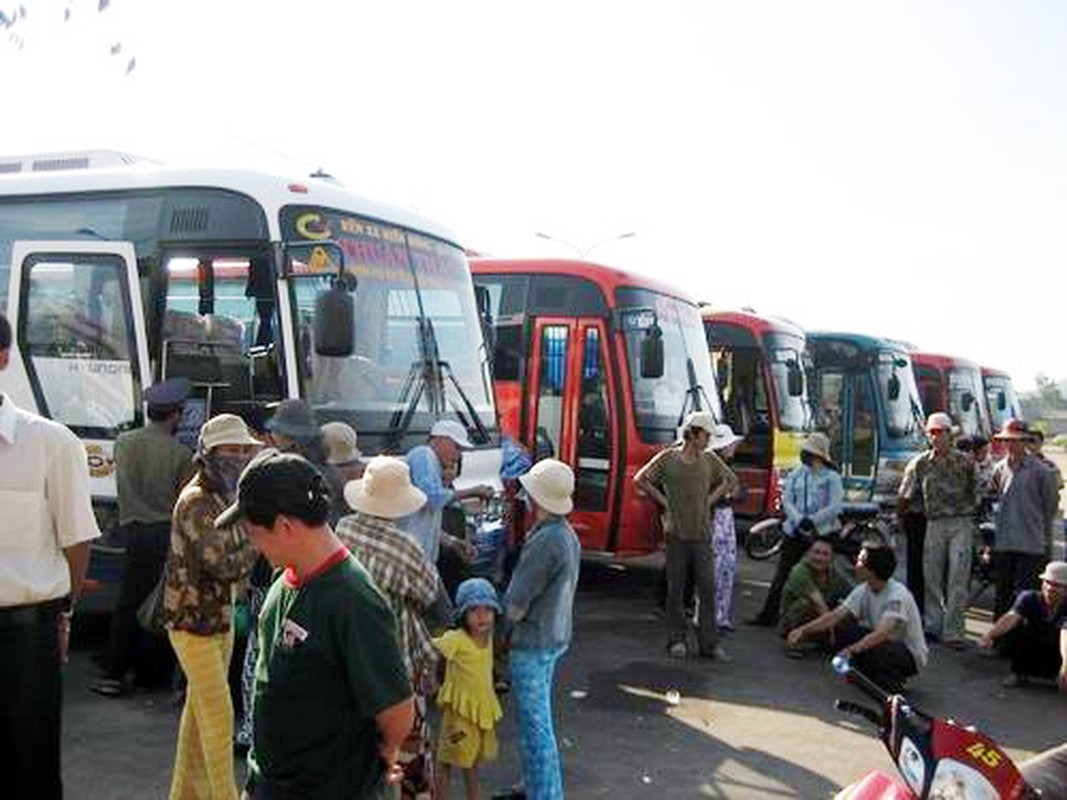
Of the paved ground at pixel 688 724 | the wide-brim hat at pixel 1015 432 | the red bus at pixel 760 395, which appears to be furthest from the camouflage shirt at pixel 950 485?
the red bus at pixel 760 395

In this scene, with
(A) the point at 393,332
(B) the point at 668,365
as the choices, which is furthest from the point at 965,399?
(A) the point at 393,332

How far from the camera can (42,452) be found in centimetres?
378

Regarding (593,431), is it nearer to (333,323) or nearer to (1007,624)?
(1007,624)

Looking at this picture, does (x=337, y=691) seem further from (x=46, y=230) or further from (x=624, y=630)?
(x=624, y=630)

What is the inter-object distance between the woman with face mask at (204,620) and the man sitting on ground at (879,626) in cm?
438

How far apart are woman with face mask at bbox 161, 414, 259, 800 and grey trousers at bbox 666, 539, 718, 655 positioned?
430 cm

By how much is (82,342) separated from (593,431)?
486 cm

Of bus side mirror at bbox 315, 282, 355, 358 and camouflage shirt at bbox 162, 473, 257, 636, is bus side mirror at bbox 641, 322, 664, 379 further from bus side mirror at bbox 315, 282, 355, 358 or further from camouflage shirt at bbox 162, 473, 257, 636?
camouflage shirt at bbox 162, 473, 257, 636

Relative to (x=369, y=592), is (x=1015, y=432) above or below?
below

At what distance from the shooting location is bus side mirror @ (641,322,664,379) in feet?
33.1

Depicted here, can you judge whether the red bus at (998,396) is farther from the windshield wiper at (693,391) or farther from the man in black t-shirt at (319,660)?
the man in black t-shirt at (319,660)

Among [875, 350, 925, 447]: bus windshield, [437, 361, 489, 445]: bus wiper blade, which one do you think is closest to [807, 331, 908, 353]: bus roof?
[875, 350, 925, 447]: bus windshield

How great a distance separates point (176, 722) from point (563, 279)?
19.4ft

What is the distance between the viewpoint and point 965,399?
21.1 meters
